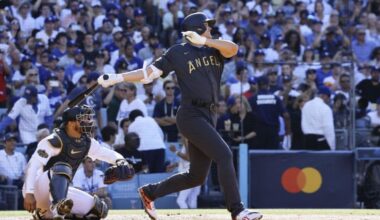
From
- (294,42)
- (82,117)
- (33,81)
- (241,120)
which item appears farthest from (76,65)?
(82,117)

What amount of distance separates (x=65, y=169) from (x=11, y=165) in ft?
18.8

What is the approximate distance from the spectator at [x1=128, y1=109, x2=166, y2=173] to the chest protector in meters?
5.47

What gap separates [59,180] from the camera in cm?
893

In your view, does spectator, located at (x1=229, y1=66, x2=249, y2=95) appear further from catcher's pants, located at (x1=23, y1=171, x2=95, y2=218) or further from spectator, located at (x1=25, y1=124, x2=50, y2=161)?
catcher's pants, located at (x1=23, y1=171, x2=95, y2=218)

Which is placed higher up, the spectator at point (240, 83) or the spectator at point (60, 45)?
the spectator at point (60, 45)

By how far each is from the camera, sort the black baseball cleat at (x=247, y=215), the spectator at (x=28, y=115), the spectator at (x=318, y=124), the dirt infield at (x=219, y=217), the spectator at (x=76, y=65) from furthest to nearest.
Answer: the spectator at (x=76, y=65) → the spectator at (x=318, y=124) → the spectator at (x=28, y=115) → the dirt infield at (x=219, y=217) → the black baseball cleat at (x=247, y=215)

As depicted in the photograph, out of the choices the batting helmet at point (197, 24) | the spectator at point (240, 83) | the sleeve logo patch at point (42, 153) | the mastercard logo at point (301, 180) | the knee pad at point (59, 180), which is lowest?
the mastercard logo at point (301, 180)

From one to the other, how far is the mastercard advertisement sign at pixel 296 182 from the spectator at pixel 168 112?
51.4 inches

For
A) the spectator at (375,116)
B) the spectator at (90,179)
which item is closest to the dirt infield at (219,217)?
the spectator at (90,179)

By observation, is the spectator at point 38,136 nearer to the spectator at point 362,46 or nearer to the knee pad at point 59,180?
the knee pad at point 59,180

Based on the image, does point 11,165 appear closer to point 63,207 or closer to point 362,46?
point 63,207

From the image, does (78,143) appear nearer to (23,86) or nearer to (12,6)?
(23,86)

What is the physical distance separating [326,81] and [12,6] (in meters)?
5.74

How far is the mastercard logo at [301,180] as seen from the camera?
15.5 m
